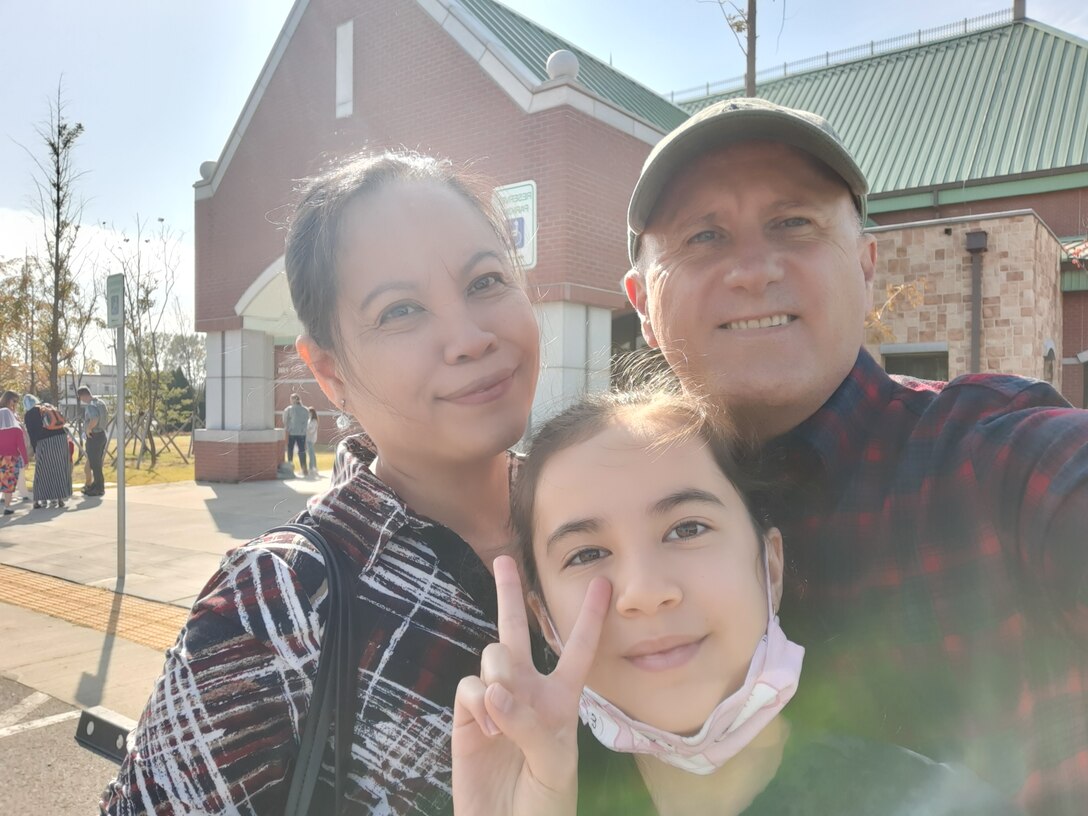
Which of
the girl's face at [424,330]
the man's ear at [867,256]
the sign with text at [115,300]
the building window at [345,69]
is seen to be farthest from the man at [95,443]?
the man's ear at [867,256]

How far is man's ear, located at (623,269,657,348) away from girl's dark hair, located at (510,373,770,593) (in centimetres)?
36

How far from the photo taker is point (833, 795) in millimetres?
1066

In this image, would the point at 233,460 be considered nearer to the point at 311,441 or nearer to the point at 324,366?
the point at 311,441

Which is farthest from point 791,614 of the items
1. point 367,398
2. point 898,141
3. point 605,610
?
point 898,141

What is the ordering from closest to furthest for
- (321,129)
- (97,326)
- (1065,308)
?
(321,129) → (1065,308) → (97,326)

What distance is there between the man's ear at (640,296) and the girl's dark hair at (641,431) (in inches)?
14.1

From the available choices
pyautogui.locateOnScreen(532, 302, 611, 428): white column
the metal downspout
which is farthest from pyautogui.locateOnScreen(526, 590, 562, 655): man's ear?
the metal downspout

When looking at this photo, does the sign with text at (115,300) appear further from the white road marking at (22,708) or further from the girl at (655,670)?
the girl at (655,670)

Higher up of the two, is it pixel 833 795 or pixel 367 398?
pixel 367 398

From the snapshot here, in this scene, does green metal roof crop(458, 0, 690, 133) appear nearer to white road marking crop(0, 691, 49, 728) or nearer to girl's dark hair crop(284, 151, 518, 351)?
white road marking crop(0, 691, 49, 728)

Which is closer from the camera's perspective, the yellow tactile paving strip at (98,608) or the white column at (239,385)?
the yellow tactile paving strip at (98,608)

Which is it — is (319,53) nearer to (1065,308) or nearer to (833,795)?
(833,795)

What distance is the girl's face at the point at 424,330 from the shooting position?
1509 millimetres

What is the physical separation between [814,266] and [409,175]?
2.78 feet
